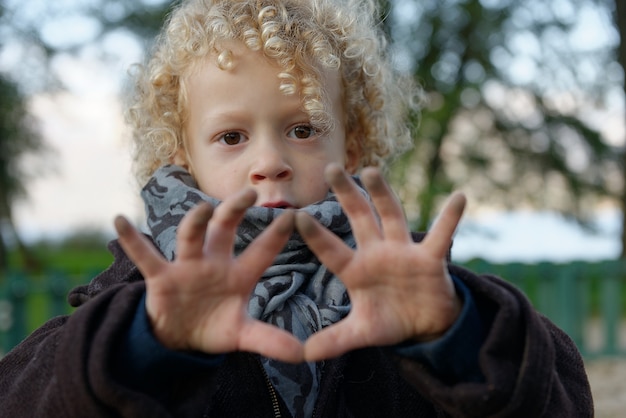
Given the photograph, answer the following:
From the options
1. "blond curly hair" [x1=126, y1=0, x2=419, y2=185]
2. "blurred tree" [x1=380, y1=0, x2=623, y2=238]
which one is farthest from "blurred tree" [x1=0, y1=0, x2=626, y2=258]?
"blond curly hair" [x1=126, y1=0, x2=419, y2=185]

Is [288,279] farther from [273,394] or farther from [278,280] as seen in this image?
[273,394]

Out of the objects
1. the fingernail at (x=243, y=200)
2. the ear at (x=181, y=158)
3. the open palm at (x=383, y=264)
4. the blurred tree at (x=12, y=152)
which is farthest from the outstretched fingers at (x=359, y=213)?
the blurred tree at (x=12, y=152)

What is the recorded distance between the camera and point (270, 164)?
1.57 metres

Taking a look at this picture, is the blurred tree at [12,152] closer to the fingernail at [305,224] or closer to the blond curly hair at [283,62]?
the blond curly hair at [283,62]

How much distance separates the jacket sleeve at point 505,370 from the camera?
115cm

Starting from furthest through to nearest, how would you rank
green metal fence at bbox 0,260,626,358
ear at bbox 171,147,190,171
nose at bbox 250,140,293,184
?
1. green metal fence at bbox 0,260,626,358
2. ear at bbox 171,147,190,171
3. nose at bbox 250,140,293,184

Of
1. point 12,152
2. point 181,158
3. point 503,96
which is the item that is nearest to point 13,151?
point 12,152

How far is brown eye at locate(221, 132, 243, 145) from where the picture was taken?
1648mm

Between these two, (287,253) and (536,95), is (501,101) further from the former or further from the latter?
(287,253)

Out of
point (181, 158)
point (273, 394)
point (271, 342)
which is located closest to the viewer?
point (271, 342)

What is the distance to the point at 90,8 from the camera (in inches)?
400

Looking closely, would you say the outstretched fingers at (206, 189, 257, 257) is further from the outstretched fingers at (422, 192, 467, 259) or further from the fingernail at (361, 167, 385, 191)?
the outstretched fingers at (422, 192, 467, 259)

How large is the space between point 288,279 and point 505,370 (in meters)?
0.55

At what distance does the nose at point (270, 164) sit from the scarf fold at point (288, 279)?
3.5 inches
